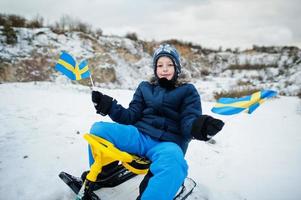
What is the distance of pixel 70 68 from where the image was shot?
2447 millimetres

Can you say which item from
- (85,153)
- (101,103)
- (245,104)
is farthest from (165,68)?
(85,153)

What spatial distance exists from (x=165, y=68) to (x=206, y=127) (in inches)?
35.3

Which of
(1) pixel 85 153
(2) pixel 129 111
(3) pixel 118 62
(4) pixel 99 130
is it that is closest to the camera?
(4) pixel 99 130

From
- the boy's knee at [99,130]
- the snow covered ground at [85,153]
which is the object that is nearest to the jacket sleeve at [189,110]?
the boy's knee at [99,130]

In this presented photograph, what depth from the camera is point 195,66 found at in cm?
1742

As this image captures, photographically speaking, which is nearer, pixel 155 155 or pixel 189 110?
pixel 155 155

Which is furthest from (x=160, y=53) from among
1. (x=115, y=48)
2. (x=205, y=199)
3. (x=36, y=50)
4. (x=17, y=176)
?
(x=115, y=48)

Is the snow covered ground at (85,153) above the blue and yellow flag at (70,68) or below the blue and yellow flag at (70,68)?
below

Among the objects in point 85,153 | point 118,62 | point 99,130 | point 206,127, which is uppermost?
point 118,62

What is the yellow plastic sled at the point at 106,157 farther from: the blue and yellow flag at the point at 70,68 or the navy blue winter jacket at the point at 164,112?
the blue and yellow flag at the point at 70,68

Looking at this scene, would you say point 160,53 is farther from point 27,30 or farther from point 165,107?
point 27,30

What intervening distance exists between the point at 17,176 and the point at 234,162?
99.1 inches

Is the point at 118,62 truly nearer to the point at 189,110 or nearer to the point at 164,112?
the point at 164,112

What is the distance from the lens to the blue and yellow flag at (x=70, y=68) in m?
2.40
